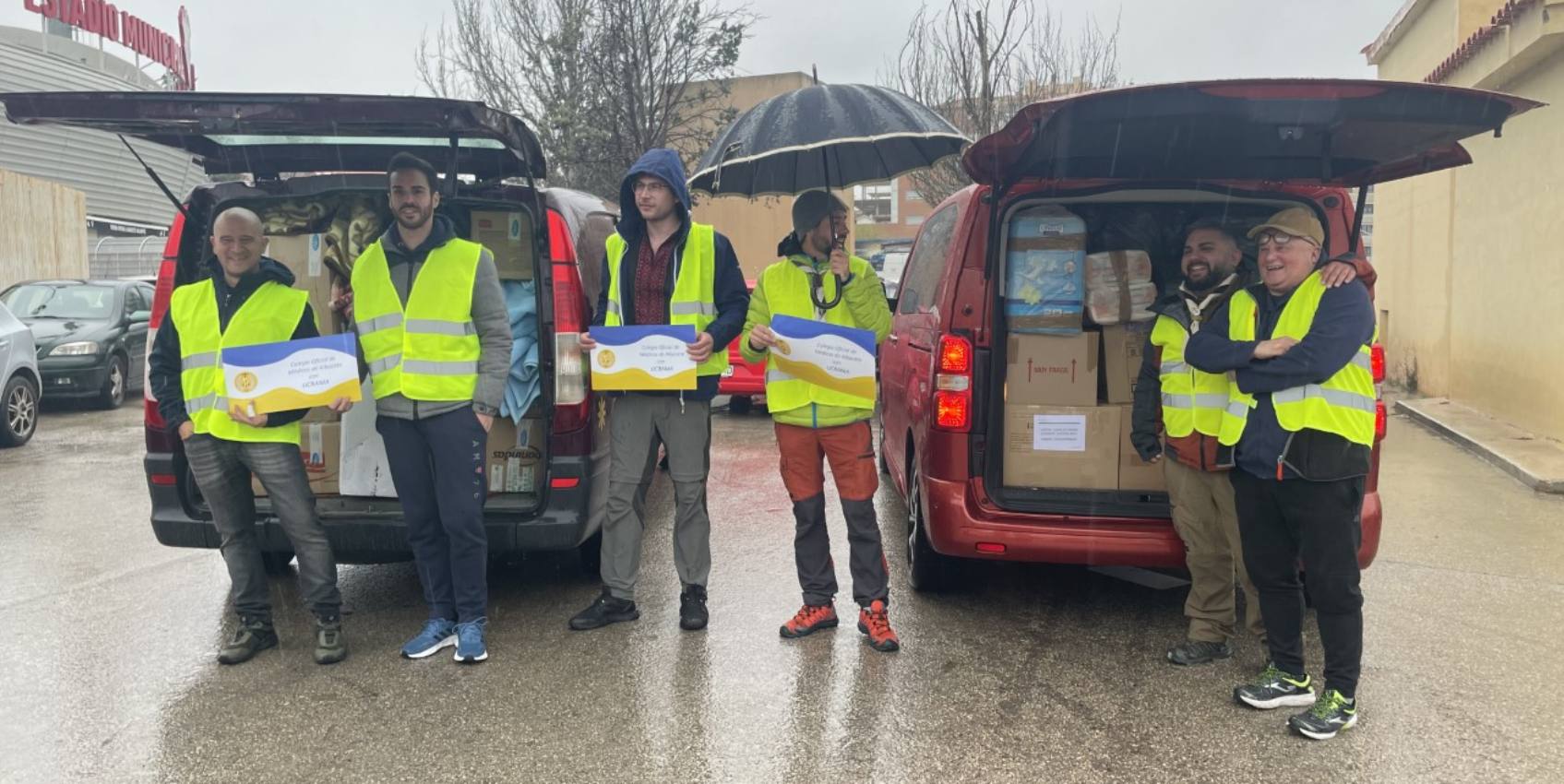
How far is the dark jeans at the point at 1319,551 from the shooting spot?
3.46m

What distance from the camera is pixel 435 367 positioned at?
4109 mm

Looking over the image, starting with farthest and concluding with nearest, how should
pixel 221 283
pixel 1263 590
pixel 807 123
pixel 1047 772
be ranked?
pixel 807 123 < pixel 221 283 < pixel 1263 590 < pixel 1047 772

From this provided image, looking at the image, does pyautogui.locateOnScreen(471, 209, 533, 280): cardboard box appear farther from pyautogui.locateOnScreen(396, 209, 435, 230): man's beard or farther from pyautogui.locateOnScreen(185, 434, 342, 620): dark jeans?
pyautogui.locateOnScreen(185, 434, 342, 620): dark jeans

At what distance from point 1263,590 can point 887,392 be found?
2.77 meters

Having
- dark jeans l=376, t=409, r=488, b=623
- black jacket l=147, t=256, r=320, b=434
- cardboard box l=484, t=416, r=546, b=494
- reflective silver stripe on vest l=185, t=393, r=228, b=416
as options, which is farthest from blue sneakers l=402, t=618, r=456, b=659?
reflective silver stripe on vest l=185, t=393, r=228, b=416

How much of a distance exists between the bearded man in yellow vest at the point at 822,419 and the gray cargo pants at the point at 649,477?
14.3 inches

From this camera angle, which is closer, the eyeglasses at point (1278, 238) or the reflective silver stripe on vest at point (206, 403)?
the eyeglasses at point (1278, 238)

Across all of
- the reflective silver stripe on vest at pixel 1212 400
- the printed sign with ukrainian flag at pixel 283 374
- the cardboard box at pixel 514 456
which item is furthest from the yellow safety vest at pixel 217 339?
the reflective silver stripe on vest at pixel 1212 400

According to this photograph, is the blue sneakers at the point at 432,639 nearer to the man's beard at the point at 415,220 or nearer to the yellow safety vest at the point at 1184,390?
the man's beard at the point at 415,220

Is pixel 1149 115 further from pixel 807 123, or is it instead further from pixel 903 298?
pixel 903 298

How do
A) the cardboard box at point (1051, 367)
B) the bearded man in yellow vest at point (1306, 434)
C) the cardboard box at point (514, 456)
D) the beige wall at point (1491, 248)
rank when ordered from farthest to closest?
the beige wall at point (1491, 248), the cardboard box at point (514, 456), the cardboard box at point (1051, 367), the bearded man in yellow vest at point (1306, 434)

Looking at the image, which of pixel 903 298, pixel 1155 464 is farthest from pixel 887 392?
pixel 1155 464

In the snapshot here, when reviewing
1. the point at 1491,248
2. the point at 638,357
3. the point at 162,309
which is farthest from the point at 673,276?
the point at 1491,248

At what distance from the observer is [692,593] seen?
458 centimetres
